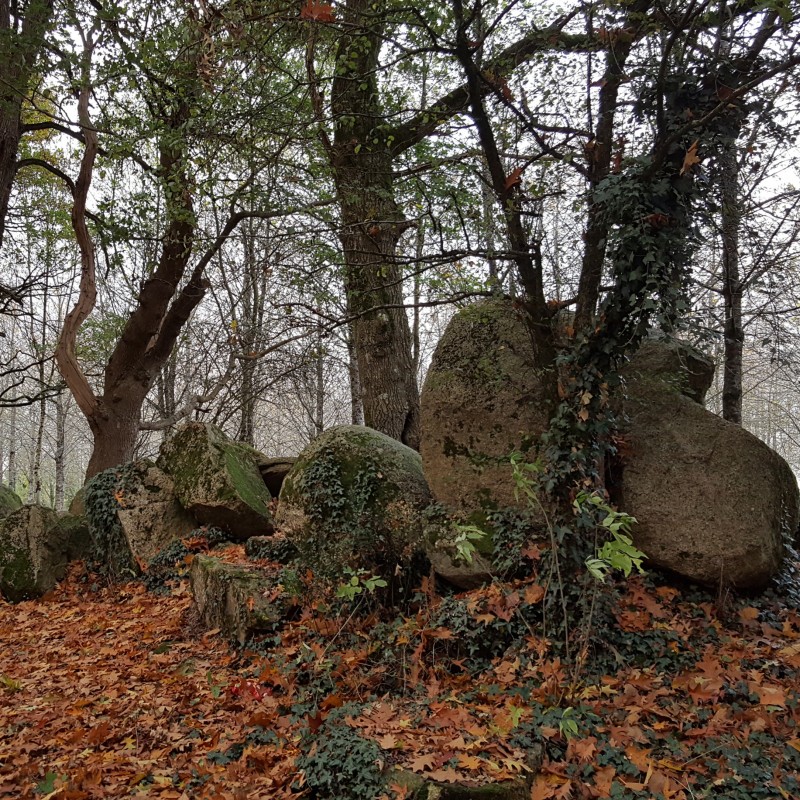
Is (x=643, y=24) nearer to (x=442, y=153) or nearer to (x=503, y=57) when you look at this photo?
(x=503, y=57)

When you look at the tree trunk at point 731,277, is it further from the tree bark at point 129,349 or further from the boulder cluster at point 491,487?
the tree bark at point 129,349

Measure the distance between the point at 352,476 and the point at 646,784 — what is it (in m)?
3.94

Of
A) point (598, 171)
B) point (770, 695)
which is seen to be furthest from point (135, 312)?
point (770, 695)

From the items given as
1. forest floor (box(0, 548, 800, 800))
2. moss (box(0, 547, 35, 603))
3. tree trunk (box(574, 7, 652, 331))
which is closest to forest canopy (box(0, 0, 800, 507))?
tree trunk (box(574, 7, 652, 331))

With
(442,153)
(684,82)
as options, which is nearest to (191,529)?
(442,153)

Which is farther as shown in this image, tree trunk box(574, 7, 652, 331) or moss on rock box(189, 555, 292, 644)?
moss on rock box(189, 555, 292, 644)

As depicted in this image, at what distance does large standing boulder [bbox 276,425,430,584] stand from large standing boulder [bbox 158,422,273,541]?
1.48 meters

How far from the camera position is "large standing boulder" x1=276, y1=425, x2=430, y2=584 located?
5.99 m

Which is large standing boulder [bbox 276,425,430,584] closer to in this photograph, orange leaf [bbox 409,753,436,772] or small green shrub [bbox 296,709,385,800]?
small green shrub [bbox 296,709,385,800]

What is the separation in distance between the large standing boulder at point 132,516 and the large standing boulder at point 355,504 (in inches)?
111

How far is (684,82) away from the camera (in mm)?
4672

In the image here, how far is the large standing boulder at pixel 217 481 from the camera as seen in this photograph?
8.22 meters

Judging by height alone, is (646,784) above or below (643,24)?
below

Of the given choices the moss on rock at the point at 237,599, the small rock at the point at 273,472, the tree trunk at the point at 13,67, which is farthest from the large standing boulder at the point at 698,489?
the tree trunk at the point at 13,67
